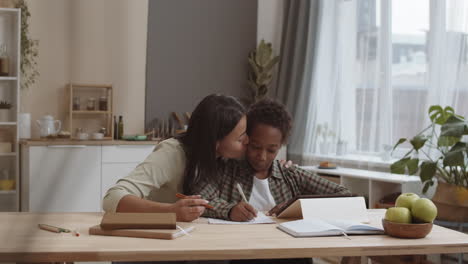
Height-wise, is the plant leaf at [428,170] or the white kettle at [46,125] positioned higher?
the white kettle at [46,125]

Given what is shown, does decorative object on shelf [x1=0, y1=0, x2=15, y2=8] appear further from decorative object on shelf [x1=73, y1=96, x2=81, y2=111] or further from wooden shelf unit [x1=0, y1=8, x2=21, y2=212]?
decorative object on shelf [x1=73, y1=96, x2=81, y2=111]

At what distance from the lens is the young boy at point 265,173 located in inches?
89.4

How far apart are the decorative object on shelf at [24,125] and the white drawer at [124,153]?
75cm

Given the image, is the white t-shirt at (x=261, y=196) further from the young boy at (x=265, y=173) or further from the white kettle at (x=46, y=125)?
the white kettle at (x=46, y=125)

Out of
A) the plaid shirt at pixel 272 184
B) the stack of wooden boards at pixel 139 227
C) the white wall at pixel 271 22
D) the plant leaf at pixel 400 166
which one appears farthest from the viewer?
the white wall at pixel 271 22

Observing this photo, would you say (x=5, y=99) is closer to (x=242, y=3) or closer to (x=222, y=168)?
(x=242, y=3)

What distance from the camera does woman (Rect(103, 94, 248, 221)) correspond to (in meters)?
2.07

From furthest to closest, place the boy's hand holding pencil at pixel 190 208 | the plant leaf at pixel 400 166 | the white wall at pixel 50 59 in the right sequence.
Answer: the white wall at pixel 50 59 < the plant leaf at pixel 400 166 < the boy's hand holding pencil at pixel 190 208

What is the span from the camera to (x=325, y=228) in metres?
1.78

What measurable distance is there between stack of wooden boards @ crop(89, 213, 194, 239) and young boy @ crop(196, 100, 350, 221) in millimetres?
493

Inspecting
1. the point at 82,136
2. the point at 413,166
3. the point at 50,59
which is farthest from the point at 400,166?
the point at 50,59

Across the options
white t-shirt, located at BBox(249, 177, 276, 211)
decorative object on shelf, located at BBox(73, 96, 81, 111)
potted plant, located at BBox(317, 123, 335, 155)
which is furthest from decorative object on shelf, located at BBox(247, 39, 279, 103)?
white t-shirt, located at BBox(249, 177, 276, 211)

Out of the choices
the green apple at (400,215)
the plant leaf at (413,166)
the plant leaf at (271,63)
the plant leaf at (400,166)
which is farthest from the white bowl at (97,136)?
the green apple at (400,215)

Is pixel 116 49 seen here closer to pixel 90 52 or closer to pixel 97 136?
pixel 90 52
